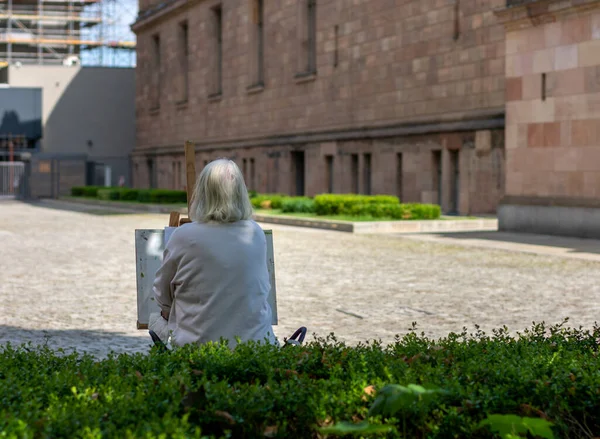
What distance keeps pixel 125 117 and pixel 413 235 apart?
44.7m

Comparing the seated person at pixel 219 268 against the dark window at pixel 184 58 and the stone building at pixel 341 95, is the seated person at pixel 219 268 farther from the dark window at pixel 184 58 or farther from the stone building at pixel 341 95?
the dark window at pixel 184 58

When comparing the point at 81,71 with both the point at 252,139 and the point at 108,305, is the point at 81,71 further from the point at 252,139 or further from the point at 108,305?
the point at 108,305

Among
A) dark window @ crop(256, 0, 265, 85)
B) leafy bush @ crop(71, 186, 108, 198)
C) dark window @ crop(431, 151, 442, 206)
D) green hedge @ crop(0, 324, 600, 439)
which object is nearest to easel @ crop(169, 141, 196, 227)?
green hedge @ crop(0, 324, 600, 439)

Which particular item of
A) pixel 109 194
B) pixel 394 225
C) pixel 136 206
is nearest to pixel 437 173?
pixel 394 225

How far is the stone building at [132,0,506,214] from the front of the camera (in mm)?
29828

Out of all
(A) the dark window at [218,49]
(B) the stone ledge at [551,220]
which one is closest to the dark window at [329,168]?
(A) the dark window at [218,49]

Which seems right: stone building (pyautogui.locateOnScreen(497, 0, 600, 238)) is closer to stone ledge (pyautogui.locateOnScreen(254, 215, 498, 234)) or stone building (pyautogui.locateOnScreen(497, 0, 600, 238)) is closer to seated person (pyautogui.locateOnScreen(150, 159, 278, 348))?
stone ledge (pyautogui.locateOnScreen(254, 215, 498, 234))

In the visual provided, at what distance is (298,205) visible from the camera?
3066 cm

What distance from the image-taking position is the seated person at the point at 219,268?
16.5 ft

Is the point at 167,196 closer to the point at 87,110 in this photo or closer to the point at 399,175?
the point at 399,175

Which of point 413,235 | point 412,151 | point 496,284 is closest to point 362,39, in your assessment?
point 412,151

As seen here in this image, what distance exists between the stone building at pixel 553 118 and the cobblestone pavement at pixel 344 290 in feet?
10.9

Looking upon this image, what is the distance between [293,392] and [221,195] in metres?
1.37

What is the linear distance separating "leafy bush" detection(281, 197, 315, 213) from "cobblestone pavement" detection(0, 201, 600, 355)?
28.9 feet
